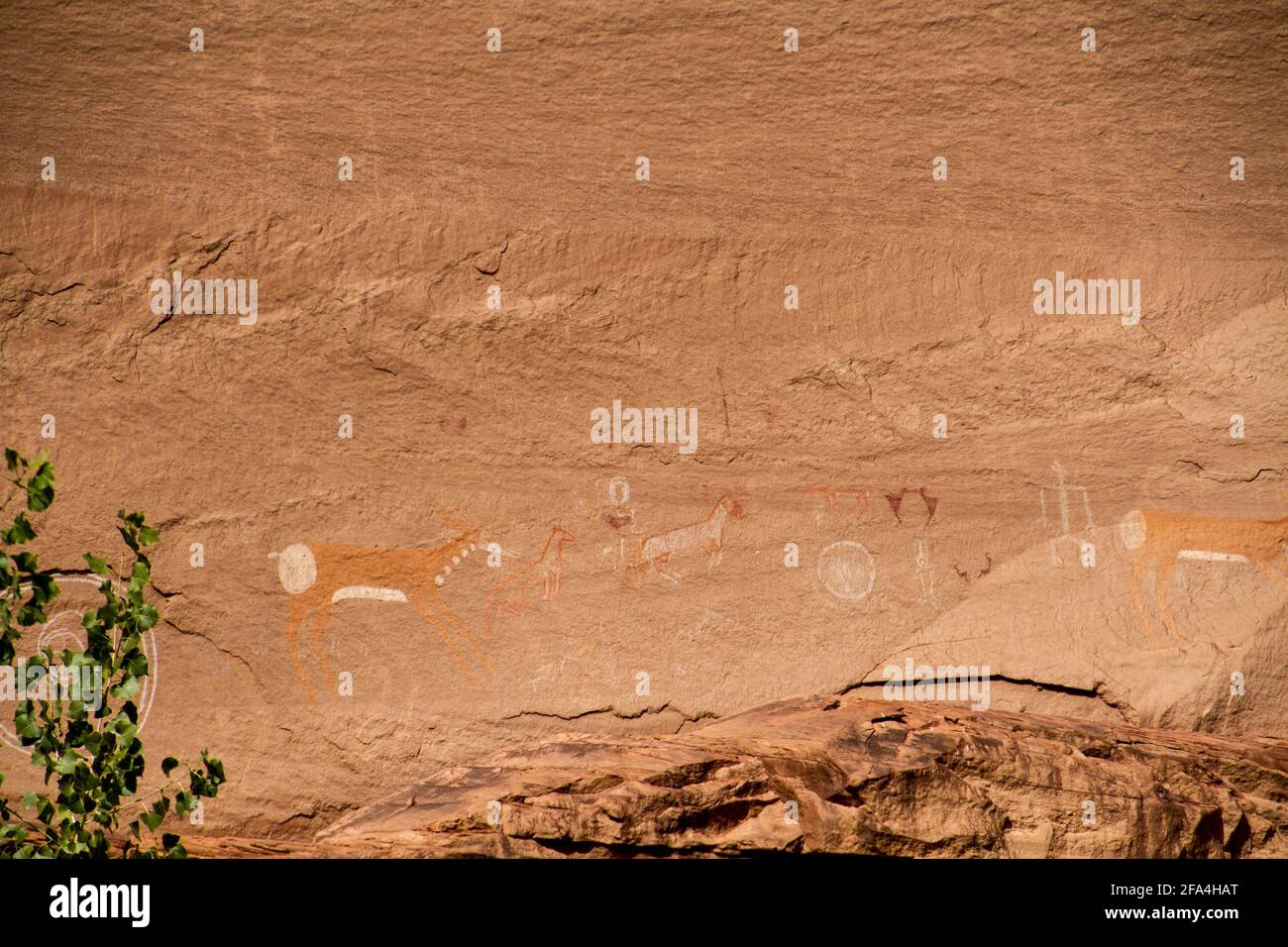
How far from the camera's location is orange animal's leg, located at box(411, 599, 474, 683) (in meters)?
5.14

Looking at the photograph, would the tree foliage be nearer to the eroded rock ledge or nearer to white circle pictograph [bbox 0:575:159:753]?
the eroded rock ledge

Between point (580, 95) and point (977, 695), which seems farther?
point (580, 95)

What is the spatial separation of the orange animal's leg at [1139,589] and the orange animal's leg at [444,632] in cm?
291

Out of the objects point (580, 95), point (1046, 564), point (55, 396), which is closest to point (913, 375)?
point (1046, 564)

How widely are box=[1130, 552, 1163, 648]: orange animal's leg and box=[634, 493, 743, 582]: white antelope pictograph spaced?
174 cm

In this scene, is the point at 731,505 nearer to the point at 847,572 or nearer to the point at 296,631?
the point at 847,572

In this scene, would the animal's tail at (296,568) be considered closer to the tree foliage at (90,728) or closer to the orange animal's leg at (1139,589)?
the tree foliage at (90,728)

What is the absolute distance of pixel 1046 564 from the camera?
5246 mm

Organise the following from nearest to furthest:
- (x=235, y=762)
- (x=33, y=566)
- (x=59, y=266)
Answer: (x=33, y=566) < (x=235, y=762) < (x=59, y=266)

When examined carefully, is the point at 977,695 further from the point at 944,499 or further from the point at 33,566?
the point at 33,566

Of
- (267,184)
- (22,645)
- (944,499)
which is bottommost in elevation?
(22,645)

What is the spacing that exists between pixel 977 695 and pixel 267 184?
12.8 feet

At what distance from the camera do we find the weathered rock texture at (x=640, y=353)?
5.14 metres

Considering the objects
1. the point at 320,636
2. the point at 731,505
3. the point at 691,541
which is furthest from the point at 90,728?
the point at 731,505
